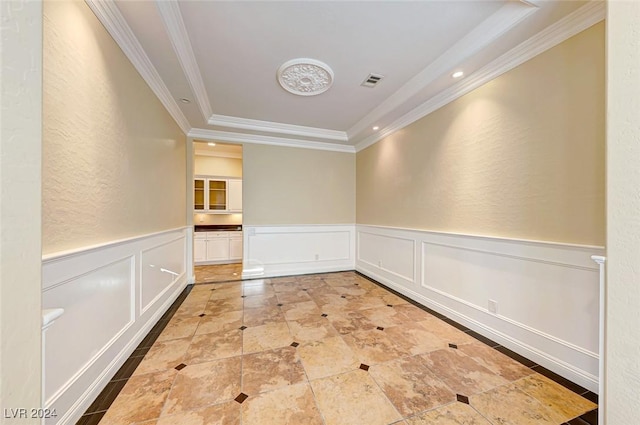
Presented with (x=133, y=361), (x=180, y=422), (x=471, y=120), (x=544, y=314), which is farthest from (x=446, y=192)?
(x=133, y=361)

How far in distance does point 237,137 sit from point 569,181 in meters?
4.22

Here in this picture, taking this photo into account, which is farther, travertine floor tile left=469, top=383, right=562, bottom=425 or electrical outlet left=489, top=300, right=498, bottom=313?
electrical outlet left=489, top=300, right=498, bottom=313

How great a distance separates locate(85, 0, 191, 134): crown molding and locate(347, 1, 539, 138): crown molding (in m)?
2.65

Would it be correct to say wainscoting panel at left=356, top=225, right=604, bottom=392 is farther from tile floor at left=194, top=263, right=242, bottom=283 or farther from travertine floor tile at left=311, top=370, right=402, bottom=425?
tile floor at left=194, top=263, right=242, bottom=283

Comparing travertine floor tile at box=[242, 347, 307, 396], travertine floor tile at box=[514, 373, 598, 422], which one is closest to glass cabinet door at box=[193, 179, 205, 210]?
travertine floor tile at box=[242, 347, 307, 396]

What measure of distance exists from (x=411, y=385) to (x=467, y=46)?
2764 mm

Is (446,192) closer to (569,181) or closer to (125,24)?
(569,181)

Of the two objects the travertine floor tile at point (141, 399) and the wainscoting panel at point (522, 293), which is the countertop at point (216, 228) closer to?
the travertine floor tile at point (141, 399)

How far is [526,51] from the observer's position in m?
1.91

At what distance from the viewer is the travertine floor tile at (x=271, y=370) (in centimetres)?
163

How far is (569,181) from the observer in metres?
1.69
